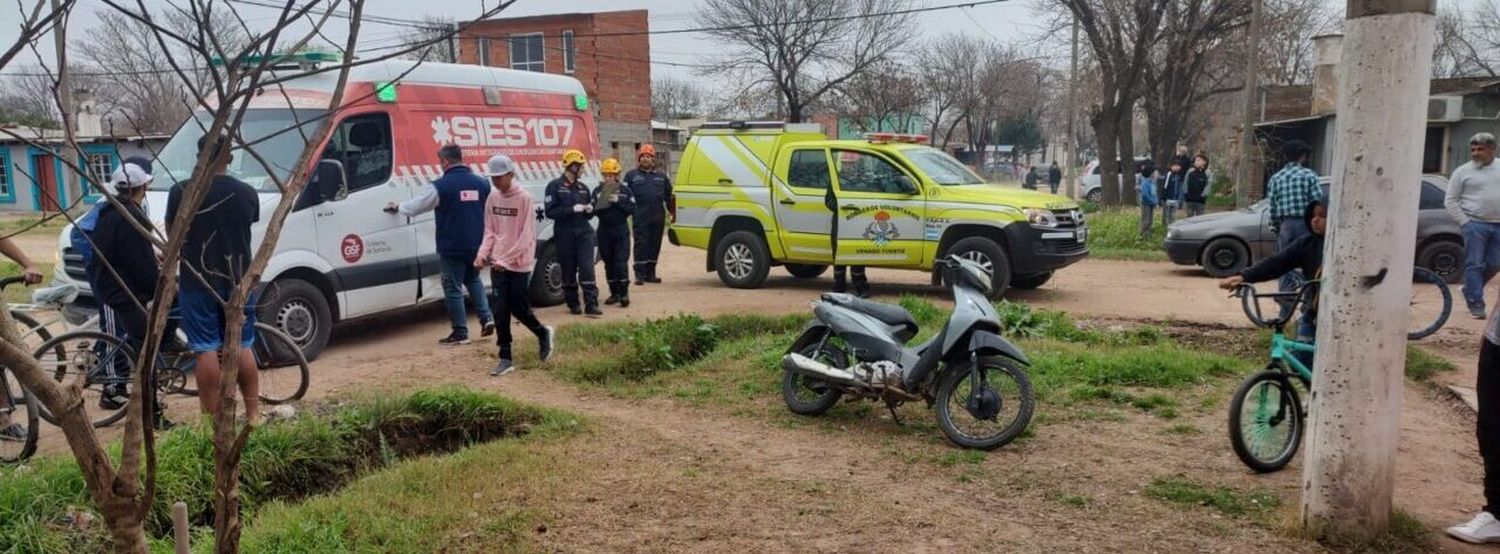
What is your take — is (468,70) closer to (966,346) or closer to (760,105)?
(966,346)

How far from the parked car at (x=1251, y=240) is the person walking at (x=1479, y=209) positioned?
3203 mm

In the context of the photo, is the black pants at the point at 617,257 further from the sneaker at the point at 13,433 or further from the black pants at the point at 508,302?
the sneaker at the point at 13,433

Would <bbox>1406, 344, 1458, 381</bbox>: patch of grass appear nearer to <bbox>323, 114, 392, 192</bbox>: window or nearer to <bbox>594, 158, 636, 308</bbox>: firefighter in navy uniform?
<bbox>594, 158, 636, 308</bbox>: firefighter in navy uniform

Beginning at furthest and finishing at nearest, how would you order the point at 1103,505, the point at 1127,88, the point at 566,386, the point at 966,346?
1. the point at 1127,88
2. the point at 566,386
3. the point at 966,346
4. the point at 1103,505

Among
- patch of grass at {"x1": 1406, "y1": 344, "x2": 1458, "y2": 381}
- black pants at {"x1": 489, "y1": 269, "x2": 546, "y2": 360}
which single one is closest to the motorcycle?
black pants at {"x1": 489, "y1": 269, "x2": 546, "y2": 360}

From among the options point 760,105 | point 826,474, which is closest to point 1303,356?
point 826,474

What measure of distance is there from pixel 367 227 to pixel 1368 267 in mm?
7424

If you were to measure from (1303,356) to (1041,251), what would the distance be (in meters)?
5.78

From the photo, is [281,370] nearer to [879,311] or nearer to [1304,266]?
[879,311]

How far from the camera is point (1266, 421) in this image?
504 cm

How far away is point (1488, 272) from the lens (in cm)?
934

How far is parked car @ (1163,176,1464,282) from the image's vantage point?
1222cm

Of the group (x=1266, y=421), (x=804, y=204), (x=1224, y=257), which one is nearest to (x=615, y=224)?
(x=804, y=204)

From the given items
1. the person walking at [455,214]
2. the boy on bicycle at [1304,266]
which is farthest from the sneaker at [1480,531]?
the person walking at [455,214]
